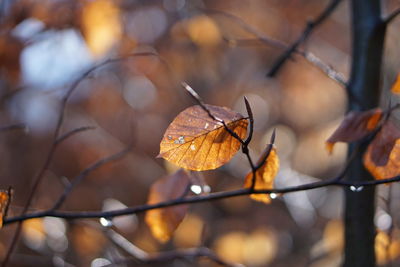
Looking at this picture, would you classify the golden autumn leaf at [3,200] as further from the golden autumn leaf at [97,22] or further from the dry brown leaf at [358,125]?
the golden autumn leaf at [97,22]

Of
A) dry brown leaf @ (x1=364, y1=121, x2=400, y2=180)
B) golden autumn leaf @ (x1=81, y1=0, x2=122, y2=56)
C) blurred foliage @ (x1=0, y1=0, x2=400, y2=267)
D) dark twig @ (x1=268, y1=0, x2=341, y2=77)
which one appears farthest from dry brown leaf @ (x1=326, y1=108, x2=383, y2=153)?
blurred foliage @ (x1=0, y1=0, x2=400, y2=267)

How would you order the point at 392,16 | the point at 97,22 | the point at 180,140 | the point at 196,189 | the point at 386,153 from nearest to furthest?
1. the point at 180,140
2. the point at 386,153
3. the point at 196,189
4. the point at 392,16
5. the point at 97,22

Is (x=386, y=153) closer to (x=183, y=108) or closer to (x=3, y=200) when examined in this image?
(x=3, y=200)

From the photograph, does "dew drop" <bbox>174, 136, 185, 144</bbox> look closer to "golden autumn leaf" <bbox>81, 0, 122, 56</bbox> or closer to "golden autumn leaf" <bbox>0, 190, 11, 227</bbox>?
"golden autumn leaf" <bbox>0, 190, 11, 227</bbox>

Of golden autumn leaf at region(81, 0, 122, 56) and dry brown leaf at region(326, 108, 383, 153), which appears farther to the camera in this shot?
golden autumn leaf at region(81, 0, 122, 56)

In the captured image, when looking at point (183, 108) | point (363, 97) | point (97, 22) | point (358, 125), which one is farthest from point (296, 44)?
point (183, 108)

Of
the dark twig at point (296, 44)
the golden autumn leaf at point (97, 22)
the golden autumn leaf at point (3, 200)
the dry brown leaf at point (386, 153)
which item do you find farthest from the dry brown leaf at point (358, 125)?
the golden autumn leaf at point (97, 22)

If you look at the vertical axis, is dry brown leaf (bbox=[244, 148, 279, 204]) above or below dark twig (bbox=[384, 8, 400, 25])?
below
